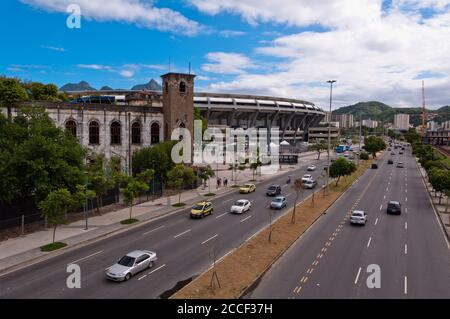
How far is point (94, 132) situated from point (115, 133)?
310 centimetres

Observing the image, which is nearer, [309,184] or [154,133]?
[309,184]

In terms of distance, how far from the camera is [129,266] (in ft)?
67.6

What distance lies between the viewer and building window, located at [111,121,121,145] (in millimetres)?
52156

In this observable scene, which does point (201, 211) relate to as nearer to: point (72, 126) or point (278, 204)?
point (278, 204)

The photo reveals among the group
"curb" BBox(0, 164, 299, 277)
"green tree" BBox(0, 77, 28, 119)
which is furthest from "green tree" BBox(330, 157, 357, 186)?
"green tree" BBox(0, 77, 28, 119)

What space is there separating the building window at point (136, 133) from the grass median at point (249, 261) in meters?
28.1

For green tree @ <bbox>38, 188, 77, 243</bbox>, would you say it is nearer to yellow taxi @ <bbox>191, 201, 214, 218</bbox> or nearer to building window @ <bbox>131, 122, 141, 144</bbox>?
yellow taxi @ <bbox>191, 201, 214, 218</bbox>

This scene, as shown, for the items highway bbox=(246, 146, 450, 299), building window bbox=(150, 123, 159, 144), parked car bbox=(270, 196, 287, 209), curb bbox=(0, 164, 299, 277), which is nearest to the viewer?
highway bbox=(246, 146, 450, 299)

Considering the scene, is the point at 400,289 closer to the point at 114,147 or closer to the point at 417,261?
the point at 417,261

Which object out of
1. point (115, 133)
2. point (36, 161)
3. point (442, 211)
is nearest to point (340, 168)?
point (442, 211)

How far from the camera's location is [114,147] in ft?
172

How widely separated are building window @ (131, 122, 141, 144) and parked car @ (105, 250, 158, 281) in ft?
114
